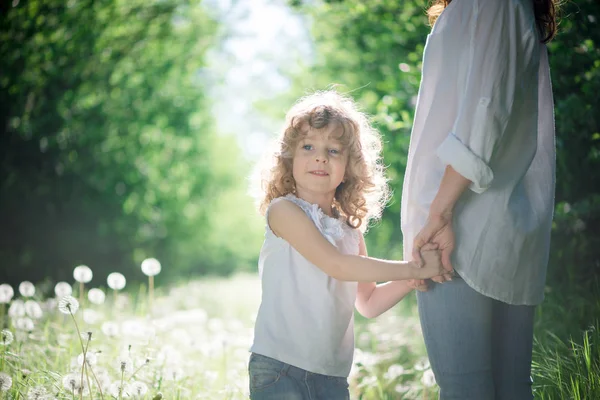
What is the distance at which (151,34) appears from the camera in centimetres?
1085

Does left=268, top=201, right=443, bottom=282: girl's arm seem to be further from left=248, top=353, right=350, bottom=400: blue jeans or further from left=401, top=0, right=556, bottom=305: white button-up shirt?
left=248, top=353, right=350, bottom=400: blue jeans

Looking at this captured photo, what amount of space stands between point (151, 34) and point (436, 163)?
32.3 ft

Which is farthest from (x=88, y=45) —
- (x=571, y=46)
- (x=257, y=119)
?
(x=257, y=119)

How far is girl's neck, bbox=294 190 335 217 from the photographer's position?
2.39 meters

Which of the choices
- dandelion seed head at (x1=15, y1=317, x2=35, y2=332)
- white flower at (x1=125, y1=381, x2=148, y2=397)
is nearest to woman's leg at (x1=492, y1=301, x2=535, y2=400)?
white flower at (x1=125, y1=381, x2=148, y2=397)

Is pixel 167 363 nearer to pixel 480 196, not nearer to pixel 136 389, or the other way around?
pixel 136 389

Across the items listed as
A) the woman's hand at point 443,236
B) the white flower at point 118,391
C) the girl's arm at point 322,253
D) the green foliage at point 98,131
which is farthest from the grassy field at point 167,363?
the green foliage at point 98,131

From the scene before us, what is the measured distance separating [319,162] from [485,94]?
748 millimetres

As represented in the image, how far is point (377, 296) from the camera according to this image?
238 centimetres

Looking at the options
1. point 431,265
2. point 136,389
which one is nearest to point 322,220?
point 431,265

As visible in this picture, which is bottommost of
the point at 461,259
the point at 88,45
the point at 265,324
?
the point at 265,324

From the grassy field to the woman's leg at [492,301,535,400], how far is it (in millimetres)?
911

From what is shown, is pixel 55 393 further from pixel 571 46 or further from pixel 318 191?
pixel 571 46

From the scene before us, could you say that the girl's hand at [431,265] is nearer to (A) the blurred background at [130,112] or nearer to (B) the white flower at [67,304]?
(B) the white flower at [67,304]
